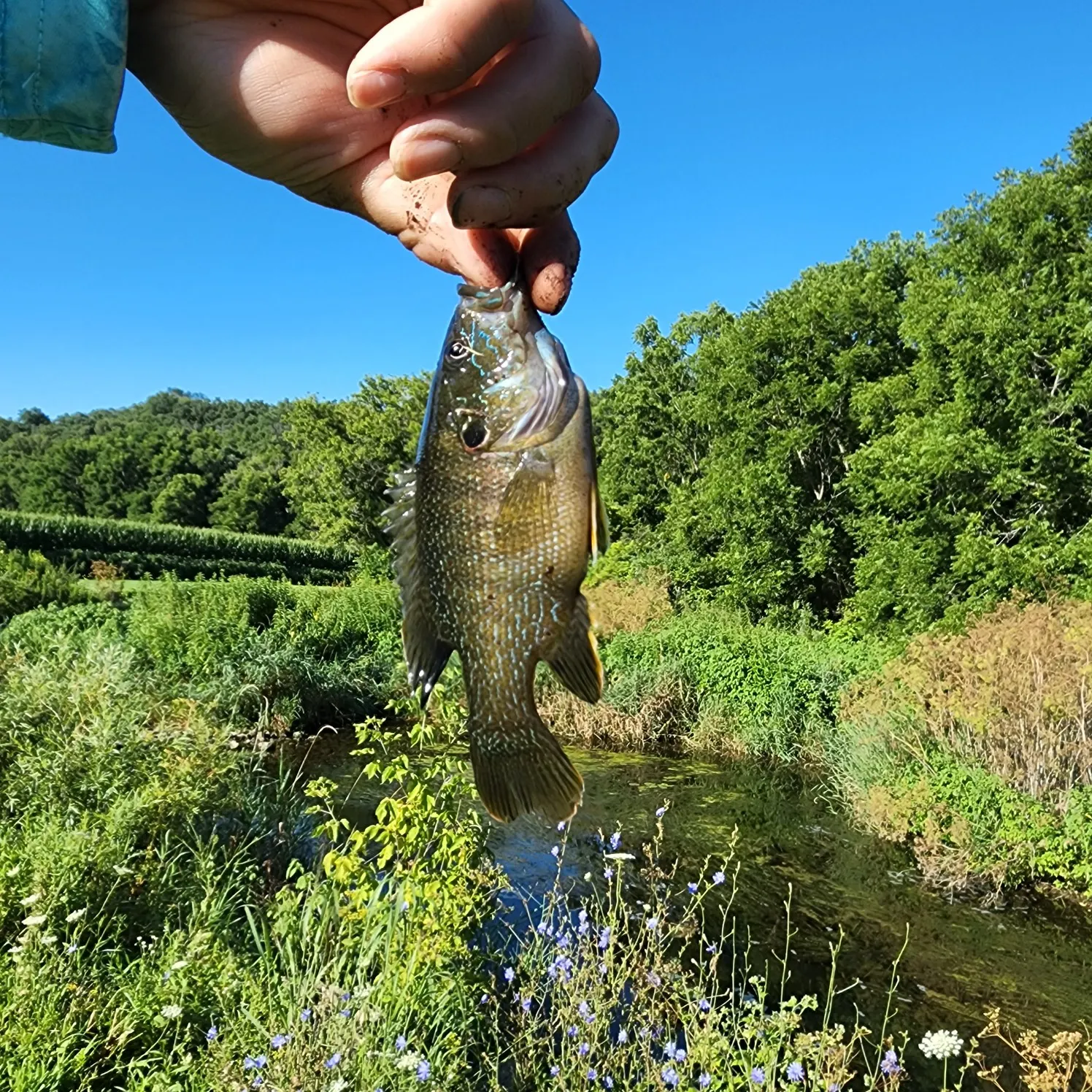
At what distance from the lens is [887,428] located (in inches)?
727

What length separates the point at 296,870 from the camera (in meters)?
5.32

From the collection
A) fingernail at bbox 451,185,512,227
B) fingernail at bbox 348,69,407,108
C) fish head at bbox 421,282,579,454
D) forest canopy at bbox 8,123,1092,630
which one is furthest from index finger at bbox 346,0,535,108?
forest canopy at bbox 8,123,1092,630

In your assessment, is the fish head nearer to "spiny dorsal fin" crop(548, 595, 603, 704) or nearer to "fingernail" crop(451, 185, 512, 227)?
"fingernail" crop(451, 185, 512, 227)

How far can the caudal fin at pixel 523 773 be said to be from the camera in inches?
62.2

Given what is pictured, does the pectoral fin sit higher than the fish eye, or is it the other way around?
the fish eye

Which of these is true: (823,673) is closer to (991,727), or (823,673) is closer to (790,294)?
(991,727)

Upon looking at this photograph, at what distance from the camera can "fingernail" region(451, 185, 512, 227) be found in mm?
1519

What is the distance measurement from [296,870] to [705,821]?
6.16m

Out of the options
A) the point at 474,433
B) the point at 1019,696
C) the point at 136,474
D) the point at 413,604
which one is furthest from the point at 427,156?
the point at 136,474

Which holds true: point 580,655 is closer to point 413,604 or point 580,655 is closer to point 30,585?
point 413,604

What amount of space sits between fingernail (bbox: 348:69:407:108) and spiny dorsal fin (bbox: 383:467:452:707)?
0.70 m

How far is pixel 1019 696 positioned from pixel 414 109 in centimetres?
907

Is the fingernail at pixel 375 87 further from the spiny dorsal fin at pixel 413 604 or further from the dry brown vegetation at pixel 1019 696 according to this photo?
the dry brown vegetation at pixel 1019 696

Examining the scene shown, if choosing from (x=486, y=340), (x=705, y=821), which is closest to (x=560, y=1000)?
(x=486, y=340)
